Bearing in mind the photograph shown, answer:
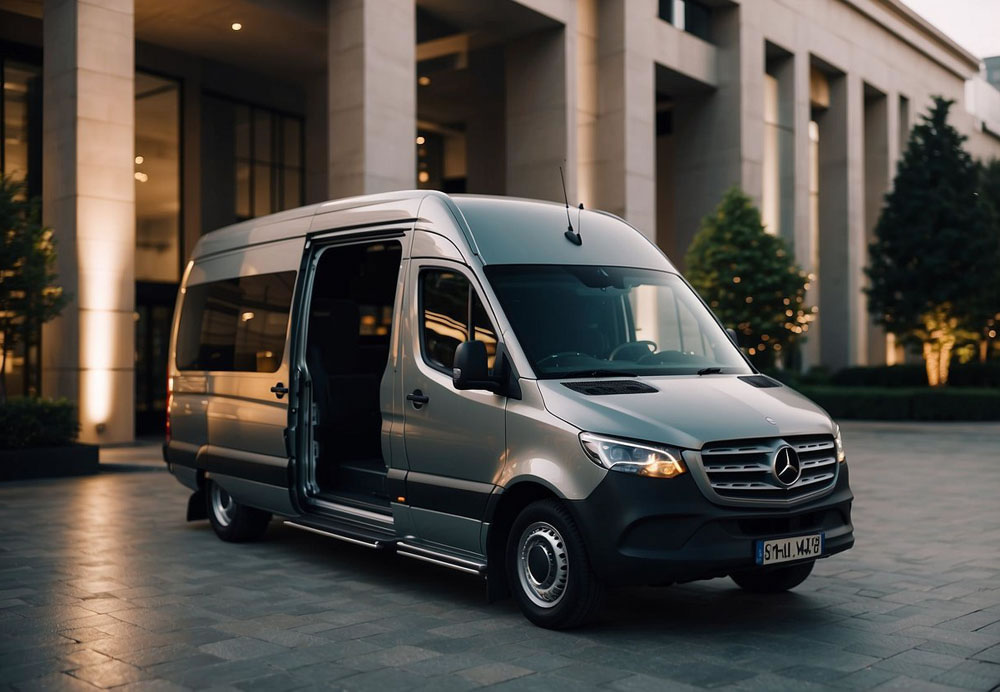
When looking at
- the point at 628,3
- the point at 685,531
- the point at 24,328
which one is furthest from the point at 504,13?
the point at 685,531

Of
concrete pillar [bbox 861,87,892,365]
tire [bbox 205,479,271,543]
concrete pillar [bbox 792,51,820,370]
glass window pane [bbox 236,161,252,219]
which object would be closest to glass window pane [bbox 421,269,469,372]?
tire [bbox 205,479,271,543]

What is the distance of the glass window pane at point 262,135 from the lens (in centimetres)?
2675

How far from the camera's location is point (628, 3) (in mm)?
26328

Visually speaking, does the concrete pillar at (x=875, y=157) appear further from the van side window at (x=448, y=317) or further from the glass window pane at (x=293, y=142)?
the van side window at (x=448, y=317)

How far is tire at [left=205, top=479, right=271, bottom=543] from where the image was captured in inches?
355

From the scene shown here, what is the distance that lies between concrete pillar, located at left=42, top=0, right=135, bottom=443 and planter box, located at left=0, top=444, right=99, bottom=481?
9.84 ft

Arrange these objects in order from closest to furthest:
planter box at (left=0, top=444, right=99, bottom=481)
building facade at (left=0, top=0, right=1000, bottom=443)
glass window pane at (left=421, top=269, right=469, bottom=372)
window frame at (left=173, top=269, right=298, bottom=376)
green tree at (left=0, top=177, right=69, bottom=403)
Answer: glass window pane at (left=421, top=269, right=469, bottom=372)
window frame at (left=173, top=269, right=298, bottom=376)
planter box at (left=0, top=444, right=99, bottom=481)
green tree at (left=0, top=177, right=69, bottom=403)
building facade at (left=0, top=0, right=1000, bottom=443)

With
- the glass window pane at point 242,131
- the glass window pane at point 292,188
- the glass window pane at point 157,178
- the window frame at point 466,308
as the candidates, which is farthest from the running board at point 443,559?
the glass window pane at point 292,188

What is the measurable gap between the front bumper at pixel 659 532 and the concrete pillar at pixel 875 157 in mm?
37527

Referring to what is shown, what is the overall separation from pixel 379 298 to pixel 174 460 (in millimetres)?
2554

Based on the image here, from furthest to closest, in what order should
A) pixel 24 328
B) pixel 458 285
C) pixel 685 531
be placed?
pixel 24 328, pixel 458 285, pixel 685 531

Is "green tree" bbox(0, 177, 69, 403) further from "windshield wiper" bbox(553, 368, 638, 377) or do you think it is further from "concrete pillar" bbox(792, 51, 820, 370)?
"concrete pillar" bbox(792, 51, 820, 370)

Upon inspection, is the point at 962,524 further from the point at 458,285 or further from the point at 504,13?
the point at 504,13

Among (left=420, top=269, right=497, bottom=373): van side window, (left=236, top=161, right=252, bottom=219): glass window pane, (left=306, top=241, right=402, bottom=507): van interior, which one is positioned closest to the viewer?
(left=420, top=269, right=497, bottom=373): van side window
